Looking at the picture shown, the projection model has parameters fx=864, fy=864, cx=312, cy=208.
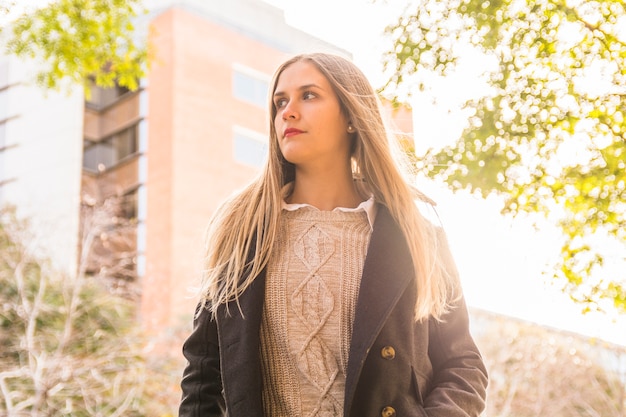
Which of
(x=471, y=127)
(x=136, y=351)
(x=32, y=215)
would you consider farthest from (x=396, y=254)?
(x=32, y=215)

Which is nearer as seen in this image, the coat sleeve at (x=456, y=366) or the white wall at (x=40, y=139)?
the coat sleeve at (x=456, y=366)

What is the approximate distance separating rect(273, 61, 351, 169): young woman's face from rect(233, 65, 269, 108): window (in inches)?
848

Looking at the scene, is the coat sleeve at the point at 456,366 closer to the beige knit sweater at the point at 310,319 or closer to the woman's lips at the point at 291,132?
the beige knit sweater at the point at 310,319

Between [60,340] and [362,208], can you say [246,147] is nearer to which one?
[60,340]

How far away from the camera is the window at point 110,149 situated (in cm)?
2364

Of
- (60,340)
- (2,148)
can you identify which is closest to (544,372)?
(60,340)

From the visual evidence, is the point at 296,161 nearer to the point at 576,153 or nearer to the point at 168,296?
the point at 576,153

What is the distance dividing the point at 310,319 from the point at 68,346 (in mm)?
11531

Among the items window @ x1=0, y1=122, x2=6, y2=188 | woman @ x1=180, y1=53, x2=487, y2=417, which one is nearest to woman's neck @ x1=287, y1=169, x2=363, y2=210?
woman @ x1=180, y1=53, x2=487, y2=417

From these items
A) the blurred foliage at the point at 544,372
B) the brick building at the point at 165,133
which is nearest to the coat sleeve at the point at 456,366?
the blurred foliage at the point at 544,372

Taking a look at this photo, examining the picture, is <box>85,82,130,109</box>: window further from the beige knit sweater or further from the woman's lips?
the beige knit sweater

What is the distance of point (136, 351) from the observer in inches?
525

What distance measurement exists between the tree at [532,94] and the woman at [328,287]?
1.33 metres

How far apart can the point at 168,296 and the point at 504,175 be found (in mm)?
15493
